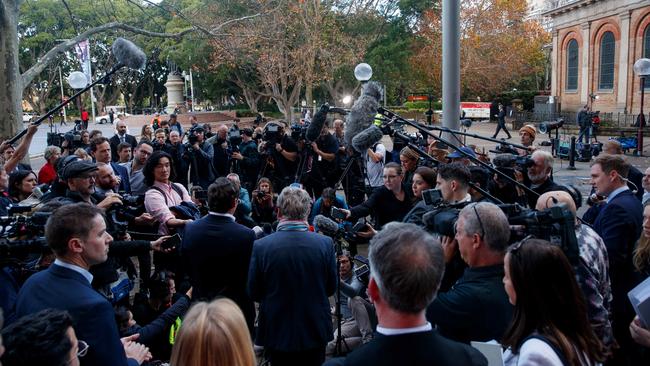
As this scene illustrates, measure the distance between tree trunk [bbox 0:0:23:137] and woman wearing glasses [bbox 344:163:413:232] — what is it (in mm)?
8929

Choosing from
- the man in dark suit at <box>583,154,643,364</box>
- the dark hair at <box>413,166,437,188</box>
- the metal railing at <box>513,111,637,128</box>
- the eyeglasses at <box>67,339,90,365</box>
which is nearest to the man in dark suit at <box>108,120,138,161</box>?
the dark hair at <box>413,166,437,188</box>

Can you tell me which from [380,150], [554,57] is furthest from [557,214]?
[554,57]

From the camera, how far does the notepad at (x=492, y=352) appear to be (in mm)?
2291

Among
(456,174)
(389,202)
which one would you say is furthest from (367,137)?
(389,202)

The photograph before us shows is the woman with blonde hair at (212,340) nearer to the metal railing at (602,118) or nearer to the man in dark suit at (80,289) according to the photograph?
the man in dark suit at (80,289)

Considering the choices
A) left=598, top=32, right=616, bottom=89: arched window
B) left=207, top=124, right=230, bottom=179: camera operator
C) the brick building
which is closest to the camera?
left=207, top=124, right=230, bottom=179: camera operator

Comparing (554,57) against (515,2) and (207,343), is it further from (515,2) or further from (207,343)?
(207,343)

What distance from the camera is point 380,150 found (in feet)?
28.2

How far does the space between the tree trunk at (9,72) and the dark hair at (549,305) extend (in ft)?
38.5

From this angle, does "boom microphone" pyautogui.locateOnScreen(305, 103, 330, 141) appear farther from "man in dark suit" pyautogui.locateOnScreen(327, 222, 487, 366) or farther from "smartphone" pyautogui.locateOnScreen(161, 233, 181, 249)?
"man in dark suit" pyautogui.locateOnScreen(327, 222, 487, 366)

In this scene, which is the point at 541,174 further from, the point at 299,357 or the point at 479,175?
the point at 299,357

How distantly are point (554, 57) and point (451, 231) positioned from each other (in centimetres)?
4351

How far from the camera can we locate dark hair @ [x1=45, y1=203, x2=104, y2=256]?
2.80 m

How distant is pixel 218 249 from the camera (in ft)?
13.1
